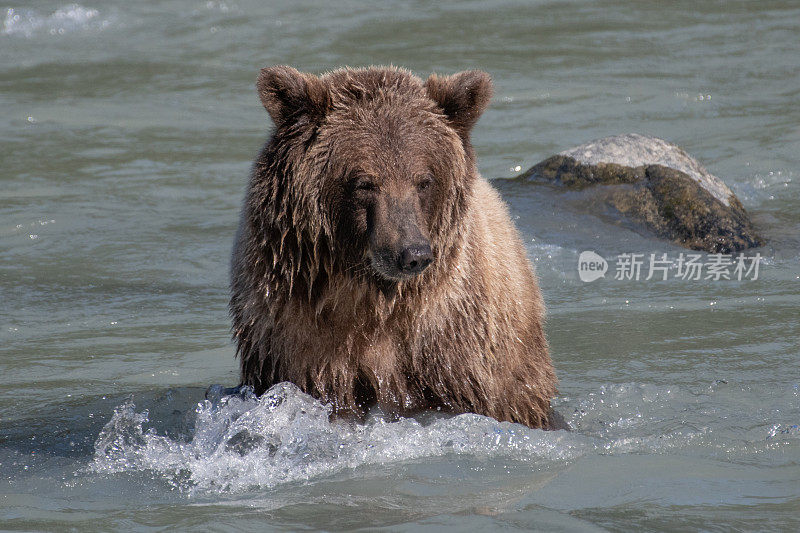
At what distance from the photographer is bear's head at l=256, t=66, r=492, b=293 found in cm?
518

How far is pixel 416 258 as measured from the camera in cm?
487

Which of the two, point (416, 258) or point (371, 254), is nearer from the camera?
point (416, 258)

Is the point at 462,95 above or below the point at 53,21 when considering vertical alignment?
below

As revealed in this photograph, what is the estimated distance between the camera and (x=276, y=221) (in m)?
5.28

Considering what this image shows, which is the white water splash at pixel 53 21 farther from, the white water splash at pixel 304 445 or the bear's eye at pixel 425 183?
the bear's eye at pixel 425 183

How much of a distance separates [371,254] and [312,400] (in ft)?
2.70

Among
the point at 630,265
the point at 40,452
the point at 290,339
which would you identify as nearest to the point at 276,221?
the point at 290,339

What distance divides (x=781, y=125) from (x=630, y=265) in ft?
17.1

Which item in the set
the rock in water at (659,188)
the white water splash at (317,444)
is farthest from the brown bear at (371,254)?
the rock in water at (659,188)

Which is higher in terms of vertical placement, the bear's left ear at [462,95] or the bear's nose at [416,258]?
the bear's left ear at [462,95]

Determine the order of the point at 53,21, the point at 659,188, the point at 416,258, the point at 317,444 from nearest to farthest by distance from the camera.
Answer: the point at 416,258, the point at 317,444, the point at 659,188, the point at 53,21

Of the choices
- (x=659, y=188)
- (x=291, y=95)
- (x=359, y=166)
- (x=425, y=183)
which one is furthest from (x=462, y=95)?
(x=659, y=188)

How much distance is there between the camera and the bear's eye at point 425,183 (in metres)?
5.22

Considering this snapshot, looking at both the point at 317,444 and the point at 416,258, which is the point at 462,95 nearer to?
the point at 416,258
